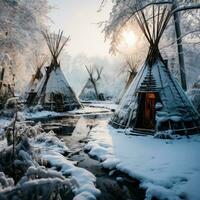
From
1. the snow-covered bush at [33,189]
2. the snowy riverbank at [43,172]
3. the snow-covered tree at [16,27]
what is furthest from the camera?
the snow-covered tree at [16,27]

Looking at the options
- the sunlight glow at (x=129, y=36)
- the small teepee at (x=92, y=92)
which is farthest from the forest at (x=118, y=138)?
the small teepee at (x=92, y=92)

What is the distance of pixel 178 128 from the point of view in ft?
28.2

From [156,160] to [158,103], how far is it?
328 cm

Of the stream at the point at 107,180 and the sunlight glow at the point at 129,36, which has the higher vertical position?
the sunlight glow at the point at 129,36

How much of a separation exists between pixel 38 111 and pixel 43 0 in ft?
33.6

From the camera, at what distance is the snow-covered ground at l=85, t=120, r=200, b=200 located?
456 cm

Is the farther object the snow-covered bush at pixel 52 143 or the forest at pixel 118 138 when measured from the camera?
the snow-covered bush at pixel 52 143

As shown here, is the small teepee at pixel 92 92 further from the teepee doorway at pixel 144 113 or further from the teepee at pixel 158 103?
the teepee at pixel 158 103

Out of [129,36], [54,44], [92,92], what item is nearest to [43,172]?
[129,36]

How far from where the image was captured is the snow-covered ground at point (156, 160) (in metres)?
4.56

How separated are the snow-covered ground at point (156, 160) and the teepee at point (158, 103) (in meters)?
0.56

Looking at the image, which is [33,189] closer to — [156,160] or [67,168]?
[67,168]

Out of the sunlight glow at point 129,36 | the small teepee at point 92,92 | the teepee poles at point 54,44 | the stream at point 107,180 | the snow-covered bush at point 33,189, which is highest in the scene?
the teepee poles at point 54,44

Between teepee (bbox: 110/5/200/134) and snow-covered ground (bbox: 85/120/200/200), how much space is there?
1.85 feet
